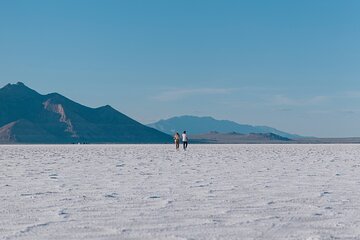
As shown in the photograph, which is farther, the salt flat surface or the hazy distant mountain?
the hazy distant mountain

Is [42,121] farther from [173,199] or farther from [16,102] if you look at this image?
[173,199]

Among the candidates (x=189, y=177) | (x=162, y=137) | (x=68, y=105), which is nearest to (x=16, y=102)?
(x=68, y=105)

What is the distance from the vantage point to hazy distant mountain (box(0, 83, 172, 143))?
167125mm

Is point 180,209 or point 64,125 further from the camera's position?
point 64,125

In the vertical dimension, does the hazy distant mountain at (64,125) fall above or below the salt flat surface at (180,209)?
above

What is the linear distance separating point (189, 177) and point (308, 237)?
771 centimetres

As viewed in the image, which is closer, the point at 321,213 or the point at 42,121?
the point at 321,213

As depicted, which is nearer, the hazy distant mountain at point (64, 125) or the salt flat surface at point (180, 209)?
the salt flat surface at point (180, 209)

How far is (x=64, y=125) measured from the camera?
7087 inches

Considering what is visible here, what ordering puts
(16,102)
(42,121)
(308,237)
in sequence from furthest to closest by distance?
(16,102) < (42,121) < (308,237)

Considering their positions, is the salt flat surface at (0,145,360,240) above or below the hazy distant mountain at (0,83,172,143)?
below

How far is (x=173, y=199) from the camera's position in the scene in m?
9.07

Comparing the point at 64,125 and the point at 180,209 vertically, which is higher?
the point at 64,125

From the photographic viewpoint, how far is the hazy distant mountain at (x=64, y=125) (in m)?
167
